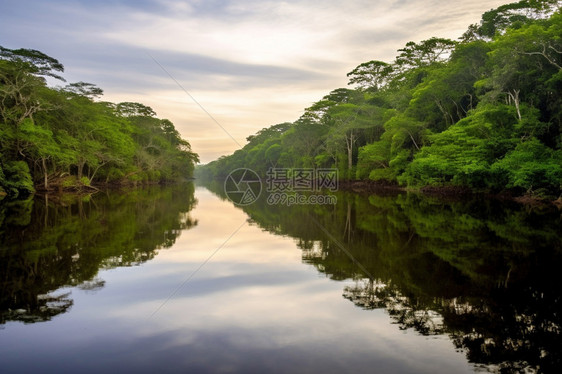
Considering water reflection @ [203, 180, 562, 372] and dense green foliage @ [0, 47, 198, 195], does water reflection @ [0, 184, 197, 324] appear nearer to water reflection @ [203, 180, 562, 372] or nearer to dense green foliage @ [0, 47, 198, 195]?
water reflection @ [203, 180, 562, 372]

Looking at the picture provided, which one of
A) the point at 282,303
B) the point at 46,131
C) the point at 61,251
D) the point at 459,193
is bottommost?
the point at 282,303

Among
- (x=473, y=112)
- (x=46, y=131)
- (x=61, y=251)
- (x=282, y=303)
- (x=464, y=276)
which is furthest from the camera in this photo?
(x=46, y=131)

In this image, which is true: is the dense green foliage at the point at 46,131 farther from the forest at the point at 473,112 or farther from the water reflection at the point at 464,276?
the forest at the point at 473,112

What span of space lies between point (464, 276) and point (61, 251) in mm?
8375

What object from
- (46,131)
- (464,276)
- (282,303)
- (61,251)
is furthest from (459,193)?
(46,131)

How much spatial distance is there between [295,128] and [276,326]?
56036 millimetres

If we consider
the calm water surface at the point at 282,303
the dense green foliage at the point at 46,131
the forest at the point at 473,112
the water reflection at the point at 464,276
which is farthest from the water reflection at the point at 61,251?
the forest at the point at 473,112

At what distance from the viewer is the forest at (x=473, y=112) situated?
62.8 feet

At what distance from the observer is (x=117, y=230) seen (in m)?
11.7

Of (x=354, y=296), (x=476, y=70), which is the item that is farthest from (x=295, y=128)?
(x=354, y=296)

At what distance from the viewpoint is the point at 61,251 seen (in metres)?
8.36

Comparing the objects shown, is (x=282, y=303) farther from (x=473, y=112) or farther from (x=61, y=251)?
(x=473, y=112)

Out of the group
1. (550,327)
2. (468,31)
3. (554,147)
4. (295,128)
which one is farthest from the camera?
(295,128)

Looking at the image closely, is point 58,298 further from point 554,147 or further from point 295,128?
point 295,128
